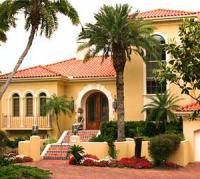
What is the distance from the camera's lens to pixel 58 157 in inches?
1156

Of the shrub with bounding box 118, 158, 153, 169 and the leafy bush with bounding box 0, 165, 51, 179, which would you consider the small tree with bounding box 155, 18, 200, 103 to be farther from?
the shrub with bounding box 118, 158, 153, 169

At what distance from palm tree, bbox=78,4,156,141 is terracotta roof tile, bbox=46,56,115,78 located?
5812 mm

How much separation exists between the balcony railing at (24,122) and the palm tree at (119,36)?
796cm

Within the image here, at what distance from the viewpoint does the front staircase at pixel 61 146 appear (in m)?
29.6

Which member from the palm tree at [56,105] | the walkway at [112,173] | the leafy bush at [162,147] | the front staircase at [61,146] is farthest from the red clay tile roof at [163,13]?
the walkway at [112,173]

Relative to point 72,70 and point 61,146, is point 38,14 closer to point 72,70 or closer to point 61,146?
point 61,146

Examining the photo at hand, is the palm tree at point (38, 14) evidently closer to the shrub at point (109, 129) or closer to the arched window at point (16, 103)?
the shrub at point (109, 129)

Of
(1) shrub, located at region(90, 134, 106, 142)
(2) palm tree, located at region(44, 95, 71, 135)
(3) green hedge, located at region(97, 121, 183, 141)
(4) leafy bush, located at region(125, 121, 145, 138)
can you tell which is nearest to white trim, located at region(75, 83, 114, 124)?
(2) palm tree, located at region(44, 95, 71, 135)

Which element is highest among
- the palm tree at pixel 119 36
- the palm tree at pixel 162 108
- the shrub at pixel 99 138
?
the palm tree at pixel 119 36

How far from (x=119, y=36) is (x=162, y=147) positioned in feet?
26.2

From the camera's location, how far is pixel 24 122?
36719 millimetres

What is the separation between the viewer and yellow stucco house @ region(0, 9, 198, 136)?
115 feet

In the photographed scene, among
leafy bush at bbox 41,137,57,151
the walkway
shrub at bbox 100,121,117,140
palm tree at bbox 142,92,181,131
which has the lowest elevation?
the walkway

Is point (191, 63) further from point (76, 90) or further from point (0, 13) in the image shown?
point (76, 90)
